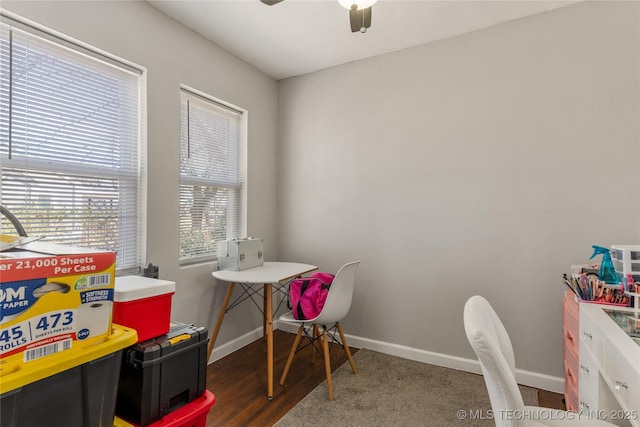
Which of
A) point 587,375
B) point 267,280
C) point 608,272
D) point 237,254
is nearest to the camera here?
point 587,375

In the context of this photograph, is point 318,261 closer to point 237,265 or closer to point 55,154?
point 237,265

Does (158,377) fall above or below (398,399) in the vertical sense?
above

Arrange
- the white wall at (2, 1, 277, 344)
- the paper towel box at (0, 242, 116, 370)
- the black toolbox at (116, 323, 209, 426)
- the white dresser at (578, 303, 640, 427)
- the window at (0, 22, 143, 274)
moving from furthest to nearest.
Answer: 1. the white wall at (2, 1, 277, 344)
2. the window at (0, 22, 143, 274)
3. the black toolbox at (116, 323, 209, 426)
4. the white dresser at (578, 303, 640, 427)
5. the paper towel box at (0, 242, 116, 370)

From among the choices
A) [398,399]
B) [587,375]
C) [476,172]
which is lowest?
[398,399]

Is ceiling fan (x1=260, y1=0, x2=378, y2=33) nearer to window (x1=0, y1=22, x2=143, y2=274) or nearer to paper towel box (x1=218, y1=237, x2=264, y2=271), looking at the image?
window (x1=0, y1=22, x2=143, y2=274)

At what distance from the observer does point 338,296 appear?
→ 2152mm

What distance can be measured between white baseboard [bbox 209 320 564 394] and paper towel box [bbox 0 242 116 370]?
5.57 ft

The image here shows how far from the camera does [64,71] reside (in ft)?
5.81

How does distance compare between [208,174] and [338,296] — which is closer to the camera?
[338,296]

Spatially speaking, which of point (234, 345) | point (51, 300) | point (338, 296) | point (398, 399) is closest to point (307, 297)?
point (338, 296)

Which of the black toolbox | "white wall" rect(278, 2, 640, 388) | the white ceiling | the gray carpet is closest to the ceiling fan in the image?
the white ceiling

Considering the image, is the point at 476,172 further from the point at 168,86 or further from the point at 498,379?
the point at 168,86

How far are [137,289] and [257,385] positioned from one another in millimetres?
1315

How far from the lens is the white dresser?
3.18 ft
